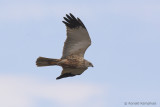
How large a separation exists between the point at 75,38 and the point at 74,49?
1.46 ft

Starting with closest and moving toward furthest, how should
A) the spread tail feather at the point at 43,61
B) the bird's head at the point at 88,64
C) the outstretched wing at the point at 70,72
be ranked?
the spread tail feather at the point at 43,61
the bird's head at the point at 88,64
the outstretched wing at the point at 70,72

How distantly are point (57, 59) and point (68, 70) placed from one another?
28.4 inches

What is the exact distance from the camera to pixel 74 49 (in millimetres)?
17938

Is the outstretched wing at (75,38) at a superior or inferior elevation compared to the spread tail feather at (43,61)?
superior

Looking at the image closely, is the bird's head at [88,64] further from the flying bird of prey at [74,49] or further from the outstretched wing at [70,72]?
the outstretched wing at [70,72]

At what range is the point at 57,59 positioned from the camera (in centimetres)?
1775

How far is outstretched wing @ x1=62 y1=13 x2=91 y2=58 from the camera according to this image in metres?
17.6

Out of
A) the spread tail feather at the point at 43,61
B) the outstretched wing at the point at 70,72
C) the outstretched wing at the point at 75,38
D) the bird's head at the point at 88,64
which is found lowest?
the outstretched wing at the point at 70,72

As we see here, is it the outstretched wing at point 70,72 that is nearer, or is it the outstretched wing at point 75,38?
the outstretched wing at point 75,38

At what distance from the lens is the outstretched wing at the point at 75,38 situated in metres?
17.6

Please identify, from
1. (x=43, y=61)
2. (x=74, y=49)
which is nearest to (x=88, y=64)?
(x=74, y=49)

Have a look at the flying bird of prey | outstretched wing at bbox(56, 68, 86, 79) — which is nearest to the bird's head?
the flying bird of prey

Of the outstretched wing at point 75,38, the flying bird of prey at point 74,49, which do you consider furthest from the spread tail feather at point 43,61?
the outstretched wing at point 75,38

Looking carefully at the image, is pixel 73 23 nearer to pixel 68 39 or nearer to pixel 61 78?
pixel 68 39
